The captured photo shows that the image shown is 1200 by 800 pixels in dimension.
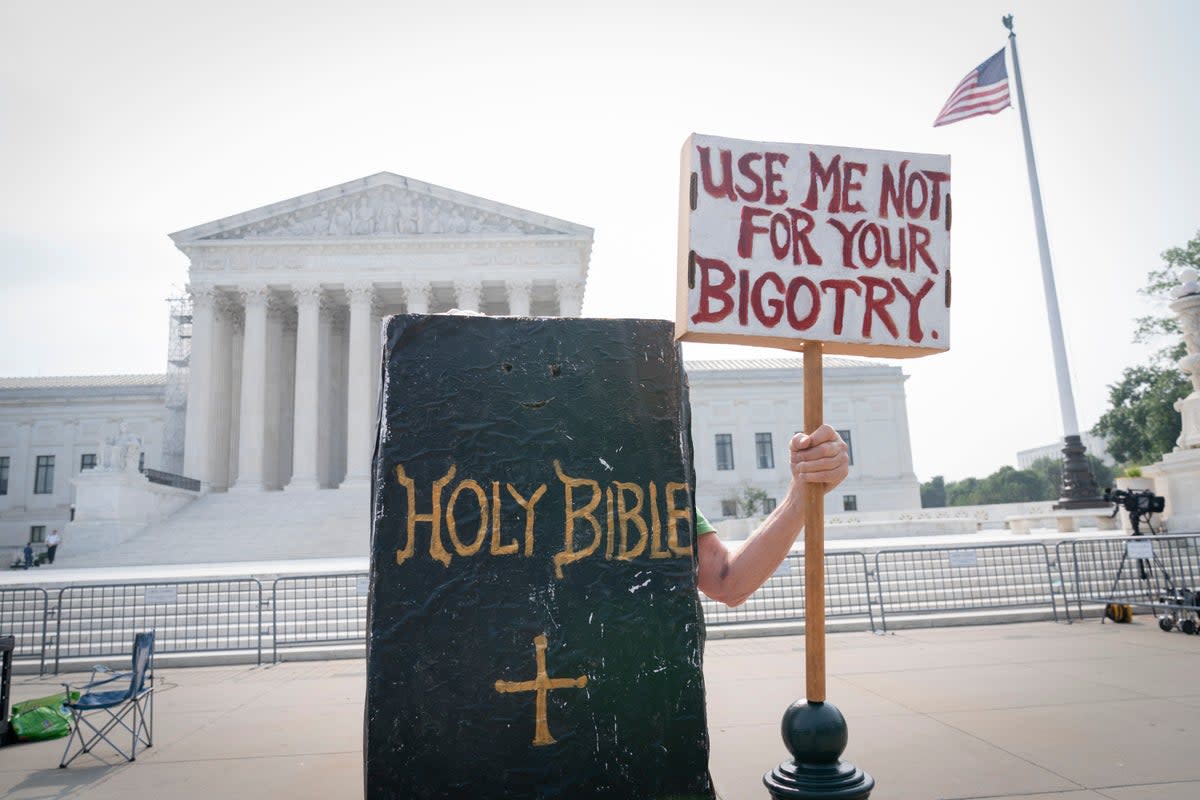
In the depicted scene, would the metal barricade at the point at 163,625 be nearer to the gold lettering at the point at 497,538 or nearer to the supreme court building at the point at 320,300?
the gold lettering at the point at 497,538

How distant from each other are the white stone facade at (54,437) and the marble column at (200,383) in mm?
18364

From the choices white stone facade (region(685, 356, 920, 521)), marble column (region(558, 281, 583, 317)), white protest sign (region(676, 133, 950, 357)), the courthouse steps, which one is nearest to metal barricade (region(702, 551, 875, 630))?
white protest sign (region(676, 133, 950, 357))

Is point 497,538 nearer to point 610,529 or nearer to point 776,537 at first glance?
point 610,529

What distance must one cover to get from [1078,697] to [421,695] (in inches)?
241

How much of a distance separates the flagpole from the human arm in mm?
23460

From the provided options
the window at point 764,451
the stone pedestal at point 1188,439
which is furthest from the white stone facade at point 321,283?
the stone pedestal at point 1188,439

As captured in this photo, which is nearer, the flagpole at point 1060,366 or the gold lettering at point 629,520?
the gold lettering at point 629,520

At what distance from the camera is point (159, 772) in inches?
204

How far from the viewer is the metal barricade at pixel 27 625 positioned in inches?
396

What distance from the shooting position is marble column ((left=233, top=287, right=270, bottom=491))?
40031 mm

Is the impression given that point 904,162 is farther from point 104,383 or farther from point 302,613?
point 104,383

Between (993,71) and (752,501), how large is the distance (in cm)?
3590

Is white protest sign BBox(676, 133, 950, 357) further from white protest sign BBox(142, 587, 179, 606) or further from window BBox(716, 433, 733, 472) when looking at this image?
window BBox(716, 433, 733, 472)

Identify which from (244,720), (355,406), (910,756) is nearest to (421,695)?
(910,756)
